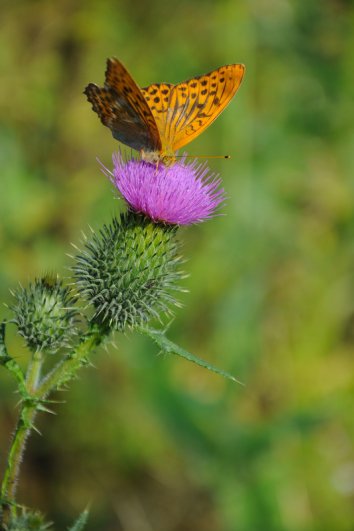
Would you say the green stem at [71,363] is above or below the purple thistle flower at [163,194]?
below

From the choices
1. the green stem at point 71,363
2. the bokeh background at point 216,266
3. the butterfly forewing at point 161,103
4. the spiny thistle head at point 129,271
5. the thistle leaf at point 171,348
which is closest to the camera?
the thistle leaf at point 171,348

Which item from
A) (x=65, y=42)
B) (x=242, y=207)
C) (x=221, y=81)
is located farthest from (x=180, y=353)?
(x=65, y=42)

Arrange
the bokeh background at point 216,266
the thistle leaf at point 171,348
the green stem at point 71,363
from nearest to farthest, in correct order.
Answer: the thistle leaf at point 171,348
the green stem at point 71,363
the bokeh background at point 216,266

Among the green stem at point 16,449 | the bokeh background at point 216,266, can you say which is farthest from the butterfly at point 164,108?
the bokeh background at point 216,266

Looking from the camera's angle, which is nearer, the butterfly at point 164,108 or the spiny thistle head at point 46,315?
the spiny thistle head at point 46,315

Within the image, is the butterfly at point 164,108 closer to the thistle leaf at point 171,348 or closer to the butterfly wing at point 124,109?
the butterfly wing at point 124,109

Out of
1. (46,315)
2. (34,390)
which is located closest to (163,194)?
(46,315)
